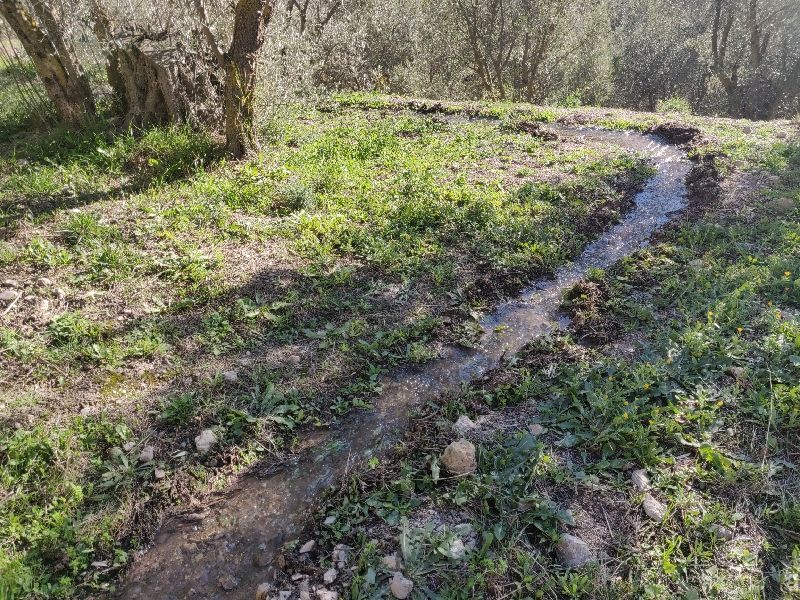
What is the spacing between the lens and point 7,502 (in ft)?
10.5

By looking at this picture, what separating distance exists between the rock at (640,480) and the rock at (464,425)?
1146 mm

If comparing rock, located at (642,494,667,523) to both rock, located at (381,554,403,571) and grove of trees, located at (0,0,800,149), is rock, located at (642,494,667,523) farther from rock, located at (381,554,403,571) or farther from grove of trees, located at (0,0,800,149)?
grove of trees, located at (0,0,800,149)

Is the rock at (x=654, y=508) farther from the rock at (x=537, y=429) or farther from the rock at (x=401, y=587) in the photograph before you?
the rock at (x=401, y=587)

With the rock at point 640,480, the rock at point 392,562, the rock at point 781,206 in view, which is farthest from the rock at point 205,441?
the rock at point 781,206

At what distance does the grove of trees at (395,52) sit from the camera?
7.74 m

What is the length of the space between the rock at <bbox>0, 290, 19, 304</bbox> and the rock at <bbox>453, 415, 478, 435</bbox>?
4320mm

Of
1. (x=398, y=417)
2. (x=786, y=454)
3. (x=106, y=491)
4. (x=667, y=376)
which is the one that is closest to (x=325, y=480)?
(x=398, y=417)

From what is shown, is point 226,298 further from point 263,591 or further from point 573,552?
point 573,552

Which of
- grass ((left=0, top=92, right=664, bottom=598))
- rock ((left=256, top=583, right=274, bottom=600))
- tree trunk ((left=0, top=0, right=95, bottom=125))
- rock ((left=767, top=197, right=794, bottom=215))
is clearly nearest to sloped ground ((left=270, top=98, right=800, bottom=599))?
rock ((left=256, top=583, right=274, bottom=600))

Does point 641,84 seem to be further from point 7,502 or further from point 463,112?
point 7,502

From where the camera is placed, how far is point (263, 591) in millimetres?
2902

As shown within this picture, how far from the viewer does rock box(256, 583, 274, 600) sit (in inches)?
114

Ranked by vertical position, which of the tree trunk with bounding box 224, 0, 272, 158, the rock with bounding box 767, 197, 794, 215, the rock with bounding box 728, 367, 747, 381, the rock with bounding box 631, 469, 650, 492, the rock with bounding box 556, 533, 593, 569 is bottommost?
the rock with bounding box 556, 533, 593, 569

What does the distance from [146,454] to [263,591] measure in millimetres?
1394
